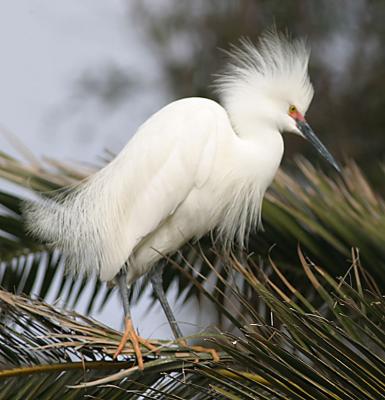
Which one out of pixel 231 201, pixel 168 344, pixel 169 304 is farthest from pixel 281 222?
pixel 168 344

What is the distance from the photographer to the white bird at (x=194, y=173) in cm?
301

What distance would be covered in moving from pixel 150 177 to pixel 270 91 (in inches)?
18.7

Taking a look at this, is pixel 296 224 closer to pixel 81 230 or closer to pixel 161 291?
pixel 161 291

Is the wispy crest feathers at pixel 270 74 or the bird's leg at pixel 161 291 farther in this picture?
the wispy crest feathers at pixel 270 74

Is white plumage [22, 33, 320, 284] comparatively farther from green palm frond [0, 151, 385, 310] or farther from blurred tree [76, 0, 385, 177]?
blurred tree [76, 0, 385, 177]

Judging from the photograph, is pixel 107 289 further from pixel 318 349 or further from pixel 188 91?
pixel 188 91

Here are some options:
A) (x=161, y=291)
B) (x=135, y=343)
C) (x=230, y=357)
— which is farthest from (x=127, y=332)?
(x=161, y=291)

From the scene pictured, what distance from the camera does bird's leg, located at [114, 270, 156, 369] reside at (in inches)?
85.7

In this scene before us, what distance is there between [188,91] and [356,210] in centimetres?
523

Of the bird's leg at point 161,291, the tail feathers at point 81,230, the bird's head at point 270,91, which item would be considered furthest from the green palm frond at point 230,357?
the bird's head at point 270,91

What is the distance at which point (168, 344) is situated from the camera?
2.13 meters

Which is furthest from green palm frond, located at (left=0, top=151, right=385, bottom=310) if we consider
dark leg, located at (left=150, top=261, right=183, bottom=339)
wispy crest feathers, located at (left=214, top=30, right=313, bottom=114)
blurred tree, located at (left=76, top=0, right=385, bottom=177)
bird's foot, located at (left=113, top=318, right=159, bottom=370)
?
blurred tree, located at (left=76, top=0, right=385, bottom=177)

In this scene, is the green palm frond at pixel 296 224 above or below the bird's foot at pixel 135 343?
above

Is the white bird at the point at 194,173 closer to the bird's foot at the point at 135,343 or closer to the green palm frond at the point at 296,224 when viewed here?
the green palm frond at the point at 296,224
